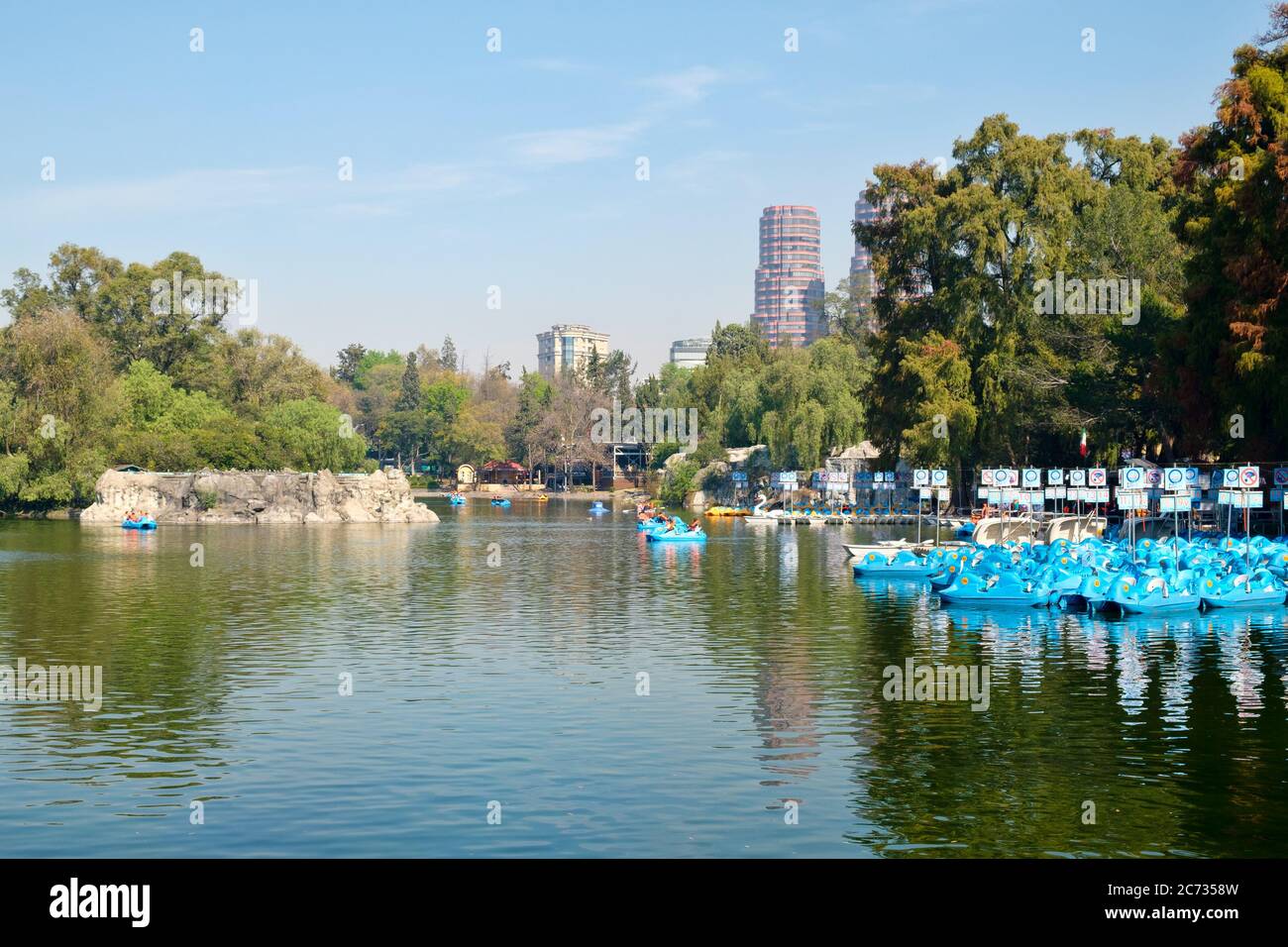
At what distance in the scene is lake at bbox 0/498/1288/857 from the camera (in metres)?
18.5

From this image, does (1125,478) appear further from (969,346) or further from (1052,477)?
(969,346)

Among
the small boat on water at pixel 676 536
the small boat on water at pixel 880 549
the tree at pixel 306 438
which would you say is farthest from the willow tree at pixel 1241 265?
the tree at pixel 306 438

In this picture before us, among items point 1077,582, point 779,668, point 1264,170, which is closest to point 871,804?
point 779,668

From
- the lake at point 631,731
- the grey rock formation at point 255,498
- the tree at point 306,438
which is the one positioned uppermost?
the tree at point 306,438

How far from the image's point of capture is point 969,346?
9069 cm

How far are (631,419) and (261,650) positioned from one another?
540ft

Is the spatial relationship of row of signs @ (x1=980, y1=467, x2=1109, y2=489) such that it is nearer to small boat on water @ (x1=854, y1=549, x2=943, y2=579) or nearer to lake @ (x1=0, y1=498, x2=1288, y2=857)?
small boat on water @ (x1=854, y1=549, x2=943, y2=579)

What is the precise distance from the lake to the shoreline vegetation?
68.7 feet

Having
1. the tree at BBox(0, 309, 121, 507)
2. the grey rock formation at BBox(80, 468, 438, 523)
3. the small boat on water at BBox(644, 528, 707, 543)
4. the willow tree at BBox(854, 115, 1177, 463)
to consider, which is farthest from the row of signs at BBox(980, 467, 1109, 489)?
the tree at BBox(0, 309, 121, 507)

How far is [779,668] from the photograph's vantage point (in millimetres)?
32781

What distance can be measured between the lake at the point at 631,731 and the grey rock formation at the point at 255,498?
64.8 meters

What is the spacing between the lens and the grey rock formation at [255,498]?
363 feet

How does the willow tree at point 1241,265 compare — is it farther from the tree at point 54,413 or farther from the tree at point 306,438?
the tree at point 54,413

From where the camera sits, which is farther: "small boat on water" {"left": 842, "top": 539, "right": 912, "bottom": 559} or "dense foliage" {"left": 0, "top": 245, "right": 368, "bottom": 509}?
"dense foliage" {"left": 0, "top": 245, "right": 368, "bottom": 509}
